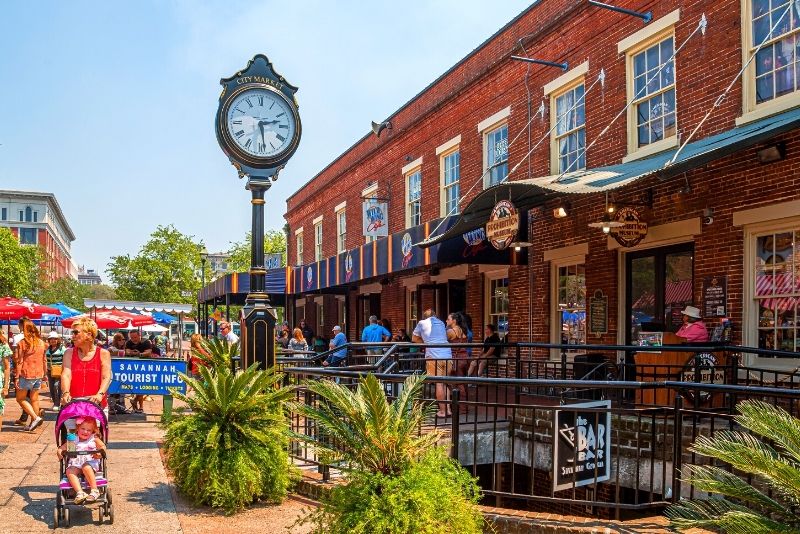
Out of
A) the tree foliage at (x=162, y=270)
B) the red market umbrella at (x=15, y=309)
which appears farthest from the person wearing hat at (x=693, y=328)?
the tree foliage at (x=162, y=270)

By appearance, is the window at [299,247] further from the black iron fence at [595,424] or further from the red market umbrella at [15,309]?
the black iron fence at [595,424]

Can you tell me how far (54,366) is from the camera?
13367mm

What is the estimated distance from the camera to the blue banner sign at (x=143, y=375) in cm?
1150

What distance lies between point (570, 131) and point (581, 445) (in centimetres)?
992

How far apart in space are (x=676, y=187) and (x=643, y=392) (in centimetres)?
328

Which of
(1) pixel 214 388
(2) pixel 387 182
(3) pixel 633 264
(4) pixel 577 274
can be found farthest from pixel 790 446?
(2) pixel 387 182

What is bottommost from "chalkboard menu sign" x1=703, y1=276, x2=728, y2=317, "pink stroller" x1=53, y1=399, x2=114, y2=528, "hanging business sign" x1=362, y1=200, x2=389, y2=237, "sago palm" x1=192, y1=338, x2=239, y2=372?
"pink stroller" x1=53, y1=399, x2=114, y2=528

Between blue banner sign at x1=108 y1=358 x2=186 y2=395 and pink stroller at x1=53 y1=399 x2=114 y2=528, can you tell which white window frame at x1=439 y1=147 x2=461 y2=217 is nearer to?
blue banner sign at x1=108 y1=358 x2=186 y2=395

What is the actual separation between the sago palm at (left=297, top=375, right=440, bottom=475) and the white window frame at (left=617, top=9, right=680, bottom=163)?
8344mm

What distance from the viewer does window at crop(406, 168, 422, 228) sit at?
22.3 metres

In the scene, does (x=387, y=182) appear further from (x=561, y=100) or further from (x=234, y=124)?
(x=234, y=124)

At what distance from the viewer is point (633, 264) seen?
1324cm

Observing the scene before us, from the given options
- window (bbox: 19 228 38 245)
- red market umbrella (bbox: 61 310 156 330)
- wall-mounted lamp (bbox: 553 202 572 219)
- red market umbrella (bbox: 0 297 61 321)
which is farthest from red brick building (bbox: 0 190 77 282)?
wall-mounted lamp (bbox: 553 202 572 219)

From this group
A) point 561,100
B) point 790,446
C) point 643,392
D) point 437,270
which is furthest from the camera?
point 437,270
